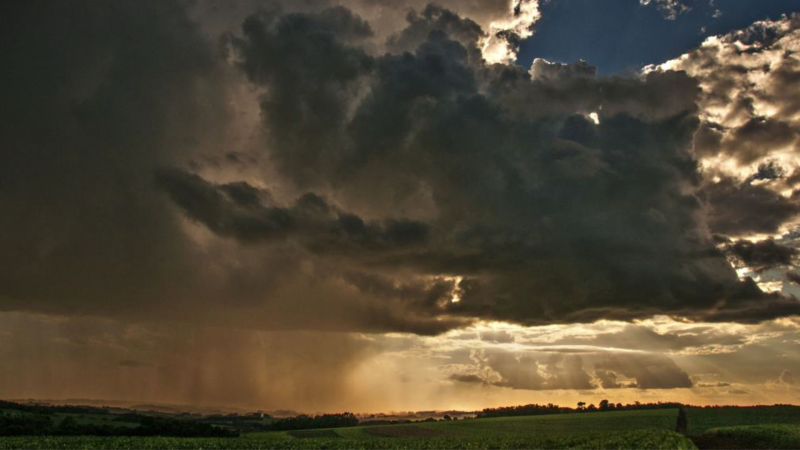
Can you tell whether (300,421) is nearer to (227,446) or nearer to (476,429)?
(476,429)

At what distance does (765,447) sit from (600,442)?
97.1 ft

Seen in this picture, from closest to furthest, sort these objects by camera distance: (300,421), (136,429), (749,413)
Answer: (136,429), (749,413), (300,421)

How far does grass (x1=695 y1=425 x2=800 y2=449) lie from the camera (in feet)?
204

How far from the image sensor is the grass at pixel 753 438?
204 ft

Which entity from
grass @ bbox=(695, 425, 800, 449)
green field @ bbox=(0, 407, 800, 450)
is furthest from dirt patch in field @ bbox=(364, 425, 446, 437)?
grass @ bbox=(695, 425, 800, 449)

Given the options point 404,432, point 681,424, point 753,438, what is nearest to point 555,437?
point 753,438

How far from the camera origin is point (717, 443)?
6606 cm

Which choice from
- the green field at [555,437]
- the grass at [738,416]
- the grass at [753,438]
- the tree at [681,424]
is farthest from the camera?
the grass at [738,416]

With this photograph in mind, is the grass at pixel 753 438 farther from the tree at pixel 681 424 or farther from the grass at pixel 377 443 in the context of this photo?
the grass at pixel 377 443

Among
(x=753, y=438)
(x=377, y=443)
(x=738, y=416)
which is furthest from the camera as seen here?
(x=738, y=416)

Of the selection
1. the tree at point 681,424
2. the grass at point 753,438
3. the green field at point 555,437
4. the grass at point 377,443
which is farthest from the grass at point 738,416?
the grass at point 377,443

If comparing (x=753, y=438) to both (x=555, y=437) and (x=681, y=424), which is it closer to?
(x=681, y=424)

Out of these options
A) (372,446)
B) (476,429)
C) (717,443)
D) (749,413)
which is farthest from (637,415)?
(372,446)

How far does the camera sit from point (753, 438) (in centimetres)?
6494
